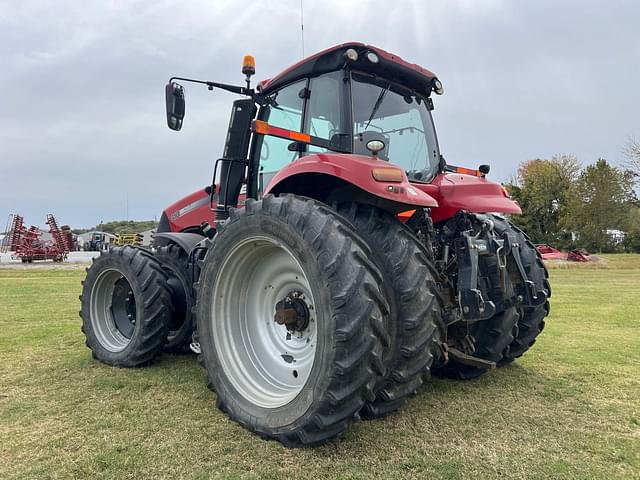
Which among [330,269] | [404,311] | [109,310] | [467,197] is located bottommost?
[109,310]

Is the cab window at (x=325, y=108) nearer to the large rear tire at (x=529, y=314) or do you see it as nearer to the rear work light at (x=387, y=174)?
the rear work light at (x=387, y=174)

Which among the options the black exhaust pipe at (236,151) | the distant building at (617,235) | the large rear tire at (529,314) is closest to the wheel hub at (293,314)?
the black exhaust pipe at (236,151)

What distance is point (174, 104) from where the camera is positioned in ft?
13.4

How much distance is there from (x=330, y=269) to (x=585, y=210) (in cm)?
4222

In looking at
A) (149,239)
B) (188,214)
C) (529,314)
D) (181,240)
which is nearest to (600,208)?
(149,239)

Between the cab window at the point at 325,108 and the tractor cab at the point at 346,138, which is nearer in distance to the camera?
the tractor cab at the point at 346,138

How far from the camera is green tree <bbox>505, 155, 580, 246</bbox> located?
39.4m

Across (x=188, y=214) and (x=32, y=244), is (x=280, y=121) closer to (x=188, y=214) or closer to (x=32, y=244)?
(x=188, y=214)

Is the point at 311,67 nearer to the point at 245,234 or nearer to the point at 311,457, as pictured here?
the point at 245,234

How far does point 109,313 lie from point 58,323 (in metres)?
2.56

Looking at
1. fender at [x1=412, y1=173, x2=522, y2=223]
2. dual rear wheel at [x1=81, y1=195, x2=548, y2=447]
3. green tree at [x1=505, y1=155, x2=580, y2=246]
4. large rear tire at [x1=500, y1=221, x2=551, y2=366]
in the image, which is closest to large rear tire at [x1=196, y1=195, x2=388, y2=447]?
dual rear wheel at [x1=81, y1=195, x2=548, y2=447]

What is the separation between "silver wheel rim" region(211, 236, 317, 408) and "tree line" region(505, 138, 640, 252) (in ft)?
119

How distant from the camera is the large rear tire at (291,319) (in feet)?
7.59

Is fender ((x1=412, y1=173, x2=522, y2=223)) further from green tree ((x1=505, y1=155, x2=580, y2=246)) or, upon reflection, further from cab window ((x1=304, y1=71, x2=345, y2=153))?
green tree ((x1=505, y1=155, x2=580, y2=246))
